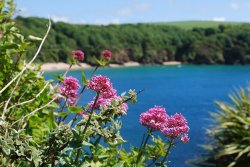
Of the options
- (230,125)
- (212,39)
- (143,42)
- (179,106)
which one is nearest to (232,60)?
(212,39)

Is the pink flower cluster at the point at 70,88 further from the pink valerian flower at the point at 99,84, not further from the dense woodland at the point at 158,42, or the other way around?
the dense woodland at the point at 158,42

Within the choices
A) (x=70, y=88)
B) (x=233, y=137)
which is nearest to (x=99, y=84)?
(x=70, y=88)

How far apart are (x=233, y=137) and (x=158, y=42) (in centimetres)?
13204

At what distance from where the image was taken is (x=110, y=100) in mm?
1948

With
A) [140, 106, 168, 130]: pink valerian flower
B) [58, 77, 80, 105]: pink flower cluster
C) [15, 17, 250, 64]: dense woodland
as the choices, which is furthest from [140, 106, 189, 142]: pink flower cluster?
[15, 17, 250, 64]: dense woodland

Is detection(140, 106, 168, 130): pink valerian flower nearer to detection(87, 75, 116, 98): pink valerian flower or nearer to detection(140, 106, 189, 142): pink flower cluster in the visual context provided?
detection(140, 106, 189, 142): pink flower cluster

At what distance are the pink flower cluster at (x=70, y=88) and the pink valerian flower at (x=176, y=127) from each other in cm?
59

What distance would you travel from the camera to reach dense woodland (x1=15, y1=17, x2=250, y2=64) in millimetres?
129125

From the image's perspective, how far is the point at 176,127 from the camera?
1.99 metres

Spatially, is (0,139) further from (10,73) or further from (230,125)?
(230,125)

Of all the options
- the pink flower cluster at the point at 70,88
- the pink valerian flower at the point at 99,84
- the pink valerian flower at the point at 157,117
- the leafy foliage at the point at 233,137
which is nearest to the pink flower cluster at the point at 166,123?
the pink valerian flower at the point at 157,117

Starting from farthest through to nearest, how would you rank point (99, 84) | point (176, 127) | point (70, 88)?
point (70, 88) → point (176, 127) → point (99, 84)

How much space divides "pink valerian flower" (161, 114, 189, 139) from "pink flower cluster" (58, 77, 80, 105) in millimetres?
588

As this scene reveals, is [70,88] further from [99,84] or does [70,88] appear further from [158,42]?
[158,42]
